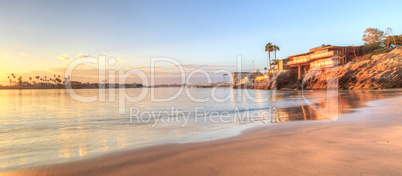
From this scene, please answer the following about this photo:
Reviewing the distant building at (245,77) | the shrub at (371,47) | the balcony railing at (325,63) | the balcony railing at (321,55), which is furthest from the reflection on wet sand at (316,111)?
the distant building at (245,77)

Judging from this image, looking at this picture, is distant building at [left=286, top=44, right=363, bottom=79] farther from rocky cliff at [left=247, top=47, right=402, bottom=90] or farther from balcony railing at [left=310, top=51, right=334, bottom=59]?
rocky cliff at [left=247, top=47, right=402, bottom=90]

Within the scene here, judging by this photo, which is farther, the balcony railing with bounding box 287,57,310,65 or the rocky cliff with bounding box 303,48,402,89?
the balcony railing with bounding box 287,57,310,65

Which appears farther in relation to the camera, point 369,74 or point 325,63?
point 325,63

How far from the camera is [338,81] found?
150ft

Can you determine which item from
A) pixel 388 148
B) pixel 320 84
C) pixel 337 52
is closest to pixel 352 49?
pixel 337 52

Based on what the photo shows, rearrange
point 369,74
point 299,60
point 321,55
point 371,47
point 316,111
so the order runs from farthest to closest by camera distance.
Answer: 1. point 299,60
2. point 321,55
3. point 371,47
4. point 369,74
5. point 316,111

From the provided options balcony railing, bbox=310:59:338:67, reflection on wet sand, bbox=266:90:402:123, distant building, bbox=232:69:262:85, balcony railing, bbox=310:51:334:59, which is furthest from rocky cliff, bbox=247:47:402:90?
distant building, bbox=232:69:262:85

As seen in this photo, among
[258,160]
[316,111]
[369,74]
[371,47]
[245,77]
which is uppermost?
[371,47]

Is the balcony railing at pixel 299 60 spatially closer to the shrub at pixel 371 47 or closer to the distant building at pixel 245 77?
the shrub at pixel 371 47

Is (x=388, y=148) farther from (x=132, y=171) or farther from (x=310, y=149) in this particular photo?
(x=132, y=171)

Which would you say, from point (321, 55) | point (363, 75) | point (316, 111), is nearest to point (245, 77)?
point (321, 55)

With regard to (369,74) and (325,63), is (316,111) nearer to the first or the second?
(369,74)

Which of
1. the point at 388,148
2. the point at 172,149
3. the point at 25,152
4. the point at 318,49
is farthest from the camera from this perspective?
the point at 318,49

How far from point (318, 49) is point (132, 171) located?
6296 centimetres
